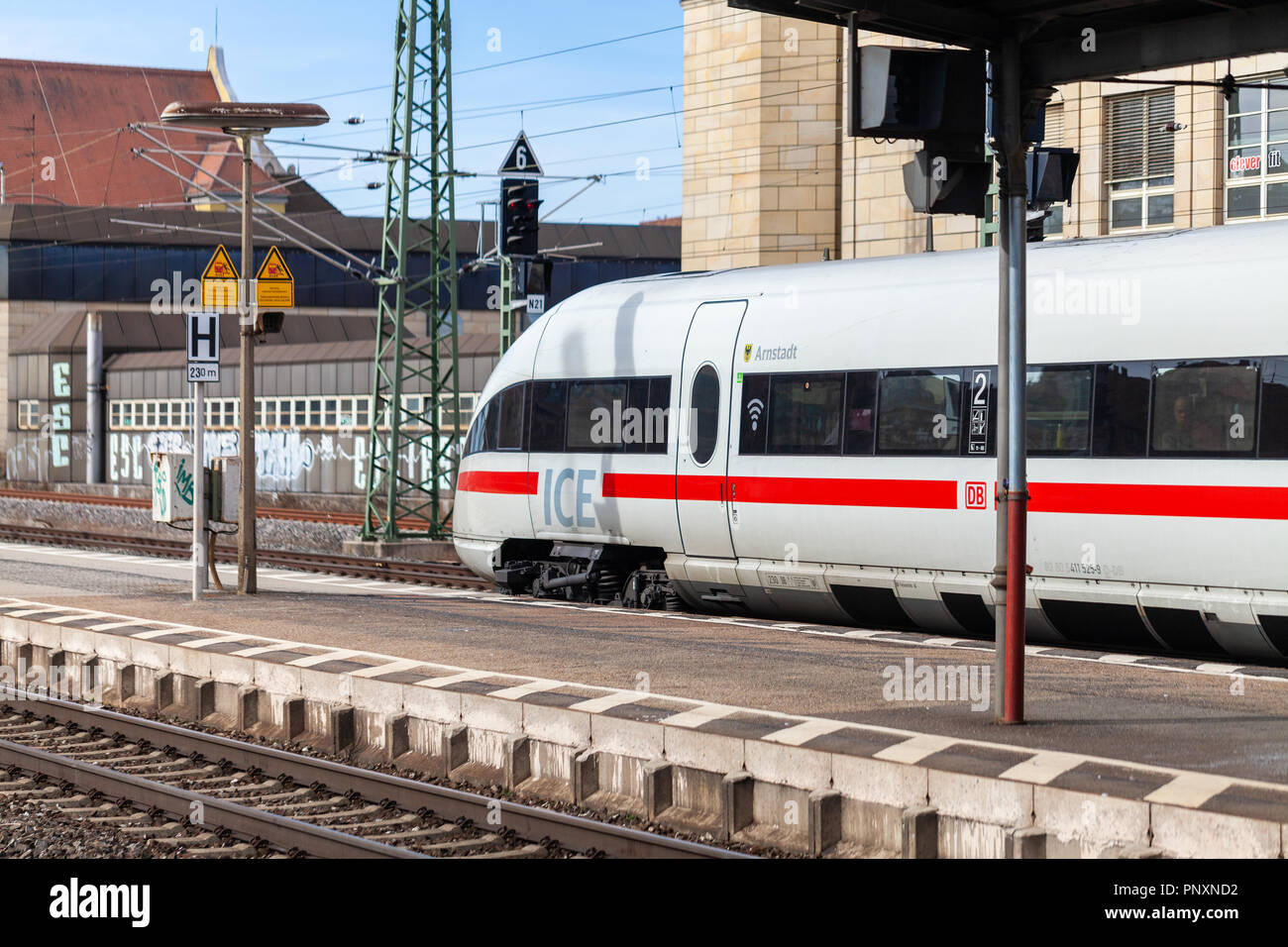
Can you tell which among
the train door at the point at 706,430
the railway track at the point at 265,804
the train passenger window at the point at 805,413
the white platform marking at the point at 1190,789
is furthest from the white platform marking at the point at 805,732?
the train door at the point at 706,430

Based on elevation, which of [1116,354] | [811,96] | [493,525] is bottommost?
[493,525]

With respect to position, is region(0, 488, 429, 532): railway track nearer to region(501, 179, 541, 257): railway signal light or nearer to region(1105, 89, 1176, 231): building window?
region(501, 179, 541, 257): railway signal light

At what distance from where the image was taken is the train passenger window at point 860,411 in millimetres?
14789

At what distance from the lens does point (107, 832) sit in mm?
9555

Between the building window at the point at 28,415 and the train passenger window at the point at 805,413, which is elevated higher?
the building window at the point at 28,415

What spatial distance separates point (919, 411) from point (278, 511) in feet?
86.8

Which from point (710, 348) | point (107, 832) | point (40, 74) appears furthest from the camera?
point (40, 74)

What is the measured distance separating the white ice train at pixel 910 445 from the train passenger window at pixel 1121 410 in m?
0.02

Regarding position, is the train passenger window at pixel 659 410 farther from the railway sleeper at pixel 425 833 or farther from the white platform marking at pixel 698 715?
the railway sleeper at pixel 425 833
